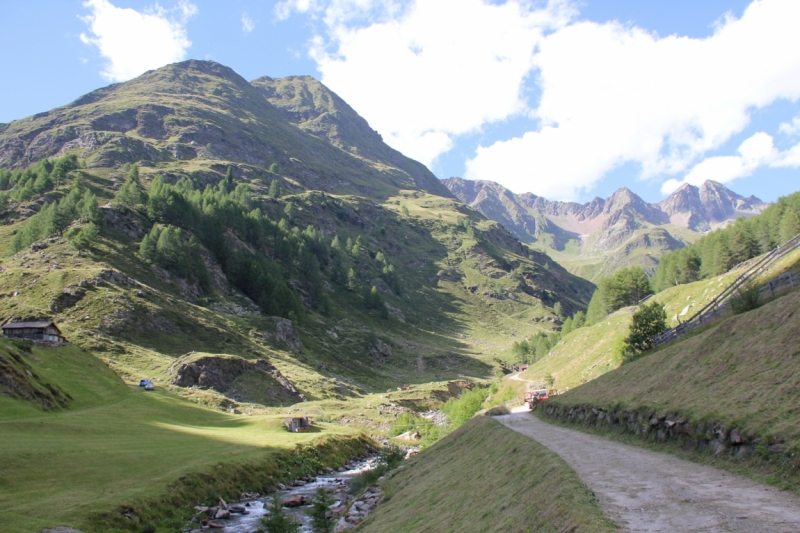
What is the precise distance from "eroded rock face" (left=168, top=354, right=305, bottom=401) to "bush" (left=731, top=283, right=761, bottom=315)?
79630mm

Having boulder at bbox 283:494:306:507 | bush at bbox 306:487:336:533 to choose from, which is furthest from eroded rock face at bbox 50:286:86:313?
bush at bbox 306:487:336:533

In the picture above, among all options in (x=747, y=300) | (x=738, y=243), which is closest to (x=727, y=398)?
(x=747, y=300)

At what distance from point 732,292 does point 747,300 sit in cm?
1157

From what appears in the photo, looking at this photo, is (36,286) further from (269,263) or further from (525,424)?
(525,424)

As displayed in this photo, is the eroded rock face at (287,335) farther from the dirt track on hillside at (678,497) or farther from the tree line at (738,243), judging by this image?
the tree line at (738,243)

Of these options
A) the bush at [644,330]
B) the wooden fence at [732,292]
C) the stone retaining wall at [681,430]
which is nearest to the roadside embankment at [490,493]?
the stone retaining wall at [681,430]

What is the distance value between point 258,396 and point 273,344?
2854 centimetres

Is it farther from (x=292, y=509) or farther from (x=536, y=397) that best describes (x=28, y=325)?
(x=536, y=397)

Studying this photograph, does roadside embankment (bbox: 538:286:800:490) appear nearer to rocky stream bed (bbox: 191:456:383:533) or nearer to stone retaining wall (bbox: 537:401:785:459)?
stone retaining wall (bbox: 537:401:785:459)

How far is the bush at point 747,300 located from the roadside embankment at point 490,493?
81.9 feet

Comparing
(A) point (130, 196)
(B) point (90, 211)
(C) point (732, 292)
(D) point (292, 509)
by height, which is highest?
(A) point (130, 196)

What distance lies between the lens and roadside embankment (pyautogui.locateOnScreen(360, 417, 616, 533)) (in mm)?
14680

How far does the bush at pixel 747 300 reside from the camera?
41.6 metres

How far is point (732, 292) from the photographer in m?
51.8
